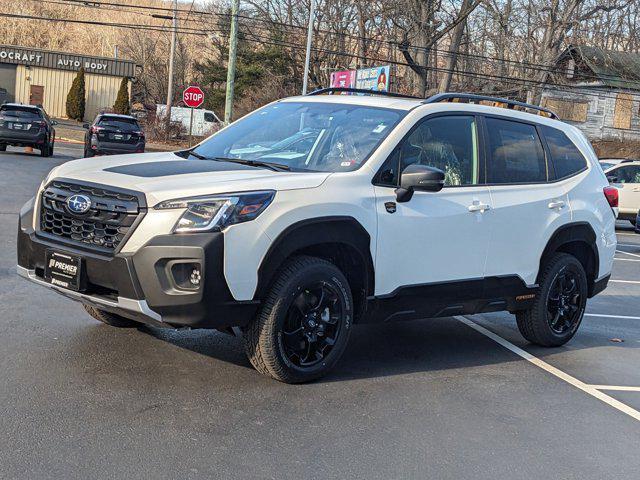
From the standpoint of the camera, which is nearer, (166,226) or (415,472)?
(415,472)

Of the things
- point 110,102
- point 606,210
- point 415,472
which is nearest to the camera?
point 415,472

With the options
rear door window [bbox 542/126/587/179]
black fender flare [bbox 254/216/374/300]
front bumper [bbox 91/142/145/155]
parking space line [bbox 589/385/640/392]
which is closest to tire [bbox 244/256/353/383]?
black fender flare [bbox 254/216/374/300]

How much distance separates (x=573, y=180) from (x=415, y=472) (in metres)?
3.91

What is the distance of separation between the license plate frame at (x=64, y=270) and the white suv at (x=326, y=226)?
0.01 m

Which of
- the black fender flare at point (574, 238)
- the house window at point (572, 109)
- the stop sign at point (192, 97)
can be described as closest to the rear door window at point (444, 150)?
the black fender flare at point (574, 238)

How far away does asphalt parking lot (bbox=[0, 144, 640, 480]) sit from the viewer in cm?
417

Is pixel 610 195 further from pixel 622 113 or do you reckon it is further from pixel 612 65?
pixel 622 113

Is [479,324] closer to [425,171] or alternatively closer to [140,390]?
[425,171]

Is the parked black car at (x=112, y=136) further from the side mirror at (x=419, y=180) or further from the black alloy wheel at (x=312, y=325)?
the black alloy wheel at (x=312, y=325)

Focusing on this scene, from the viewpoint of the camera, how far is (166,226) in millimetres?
4855

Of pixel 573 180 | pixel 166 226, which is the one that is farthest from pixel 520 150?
pixel 166 226

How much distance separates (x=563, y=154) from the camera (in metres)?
7.37

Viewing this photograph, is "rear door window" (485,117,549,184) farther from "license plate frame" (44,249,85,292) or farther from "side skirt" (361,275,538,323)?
"license plate frame" (44,249,85,292)

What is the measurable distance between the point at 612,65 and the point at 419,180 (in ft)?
159
